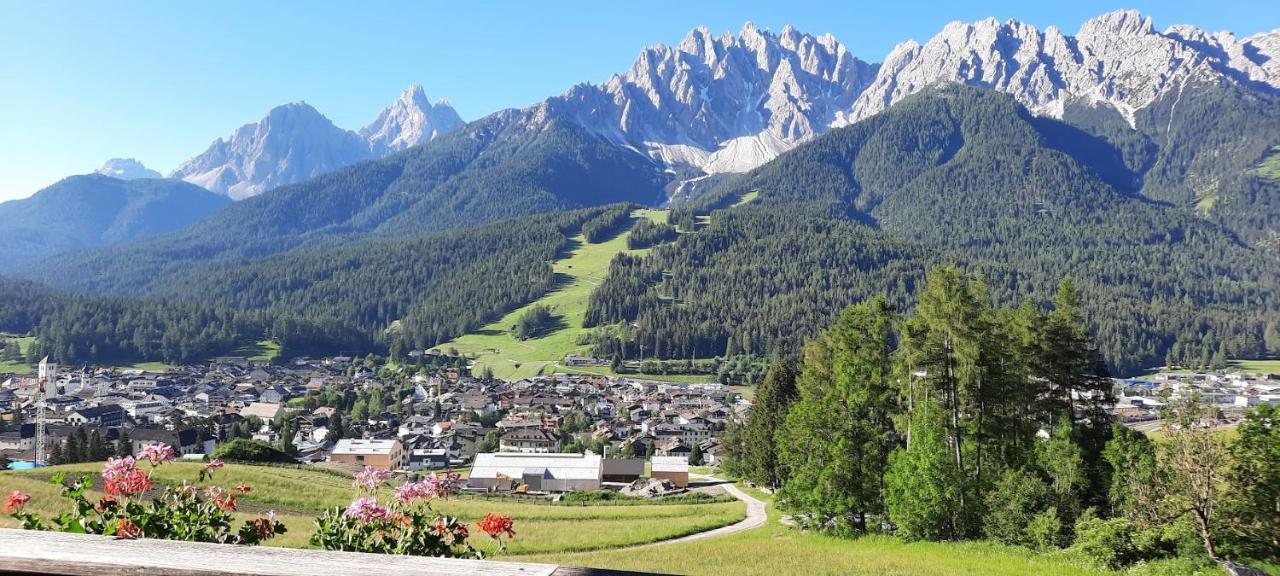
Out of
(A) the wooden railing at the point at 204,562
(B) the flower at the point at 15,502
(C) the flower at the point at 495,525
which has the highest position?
(A) the wooden railing at the point at 204,562

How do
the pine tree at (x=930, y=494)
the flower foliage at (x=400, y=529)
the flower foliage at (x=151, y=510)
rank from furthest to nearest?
the pine tree at (x=930, y=494)
the flower foliage at (x=400, y=529)
the flower foliage at (x=151, y=510)

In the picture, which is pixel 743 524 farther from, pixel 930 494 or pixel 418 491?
pixel 418 491

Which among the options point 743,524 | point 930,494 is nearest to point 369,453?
point 743,524

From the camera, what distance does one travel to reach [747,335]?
573 ft

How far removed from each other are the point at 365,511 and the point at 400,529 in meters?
0.43

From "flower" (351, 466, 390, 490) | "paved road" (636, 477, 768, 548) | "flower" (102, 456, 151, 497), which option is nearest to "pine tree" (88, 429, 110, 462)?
"paved road" (636, 477, 768, 548)

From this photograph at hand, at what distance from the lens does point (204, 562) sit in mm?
2430

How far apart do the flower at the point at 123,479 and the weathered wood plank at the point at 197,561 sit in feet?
17.8

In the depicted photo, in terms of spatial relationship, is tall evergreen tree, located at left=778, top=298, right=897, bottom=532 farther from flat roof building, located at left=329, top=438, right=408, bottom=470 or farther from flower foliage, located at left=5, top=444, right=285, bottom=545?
flat roof building, located at left=329, top=438, right=408, bottom=470

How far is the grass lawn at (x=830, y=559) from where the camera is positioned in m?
19.1

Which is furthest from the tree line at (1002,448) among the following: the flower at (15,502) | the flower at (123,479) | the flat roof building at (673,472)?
the flat roof building at (673,472)

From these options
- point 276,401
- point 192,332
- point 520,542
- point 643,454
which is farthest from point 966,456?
point 192,332

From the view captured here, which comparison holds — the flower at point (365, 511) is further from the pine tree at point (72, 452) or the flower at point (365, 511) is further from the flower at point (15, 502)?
→ the pine tree at point (72, 452)

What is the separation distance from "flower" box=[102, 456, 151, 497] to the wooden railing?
17.8 feet
